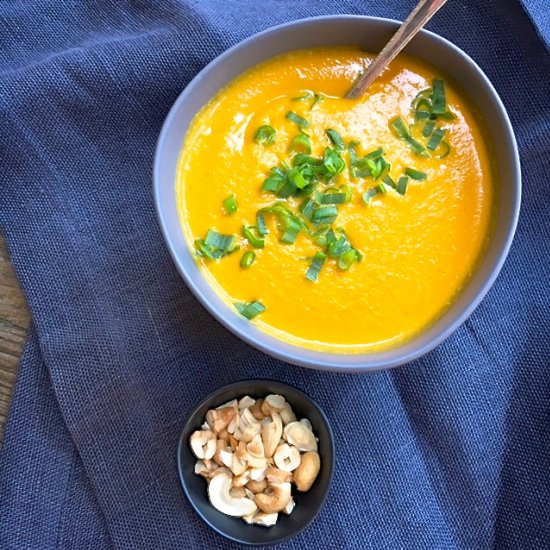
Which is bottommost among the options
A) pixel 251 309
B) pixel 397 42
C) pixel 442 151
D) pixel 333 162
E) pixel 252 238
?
pixel 251 309

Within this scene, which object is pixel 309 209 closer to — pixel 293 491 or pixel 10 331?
pixel 293 491

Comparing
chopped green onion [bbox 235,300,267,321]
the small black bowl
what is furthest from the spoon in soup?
the small black bowl

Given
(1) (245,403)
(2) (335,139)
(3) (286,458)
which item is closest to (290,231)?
(2) (335,139)

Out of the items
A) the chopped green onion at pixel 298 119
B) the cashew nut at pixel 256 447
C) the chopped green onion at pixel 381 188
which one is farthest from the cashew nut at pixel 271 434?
the chopped green onion at pixel 298 119

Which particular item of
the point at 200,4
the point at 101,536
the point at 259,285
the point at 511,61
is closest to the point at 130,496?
the point at 101,536

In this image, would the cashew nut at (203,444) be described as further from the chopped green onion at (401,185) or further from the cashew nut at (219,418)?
the chopped green onion at (401,185)
